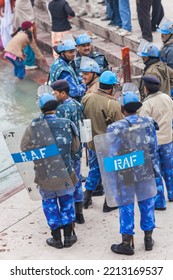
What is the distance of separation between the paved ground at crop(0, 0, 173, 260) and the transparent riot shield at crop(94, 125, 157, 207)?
1.89ft

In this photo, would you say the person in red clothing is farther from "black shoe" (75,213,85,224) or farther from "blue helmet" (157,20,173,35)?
"black shoe" (75,213,85,224)

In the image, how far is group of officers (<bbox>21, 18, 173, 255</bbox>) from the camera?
742cm

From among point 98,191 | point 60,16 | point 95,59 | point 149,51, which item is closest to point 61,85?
point 149,51

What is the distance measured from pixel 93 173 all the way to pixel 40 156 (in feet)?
3.68

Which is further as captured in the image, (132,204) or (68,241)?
(68,241)

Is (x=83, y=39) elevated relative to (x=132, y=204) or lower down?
elevated

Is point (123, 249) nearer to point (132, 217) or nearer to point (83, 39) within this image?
point (132, 217)

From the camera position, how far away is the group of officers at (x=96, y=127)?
7418 millimetres

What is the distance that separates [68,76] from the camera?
894 centimetres

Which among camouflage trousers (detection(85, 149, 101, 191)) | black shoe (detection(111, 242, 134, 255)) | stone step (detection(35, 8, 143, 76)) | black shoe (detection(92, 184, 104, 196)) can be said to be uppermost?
camouflage trousers (detection(85, 149, 101, 191))

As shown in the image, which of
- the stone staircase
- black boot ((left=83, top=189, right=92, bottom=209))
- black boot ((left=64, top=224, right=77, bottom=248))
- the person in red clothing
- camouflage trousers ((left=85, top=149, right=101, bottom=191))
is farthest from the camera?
the person in red clothing

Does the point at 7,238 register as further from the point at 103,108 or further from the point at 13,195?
the point at 103,108

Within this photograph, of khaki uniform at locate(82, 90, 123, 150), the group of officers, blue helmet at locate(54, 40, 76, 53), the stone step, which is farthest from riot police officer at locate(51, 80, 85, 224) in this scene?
the stone step

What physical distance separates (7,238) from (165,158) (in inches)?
72.2
